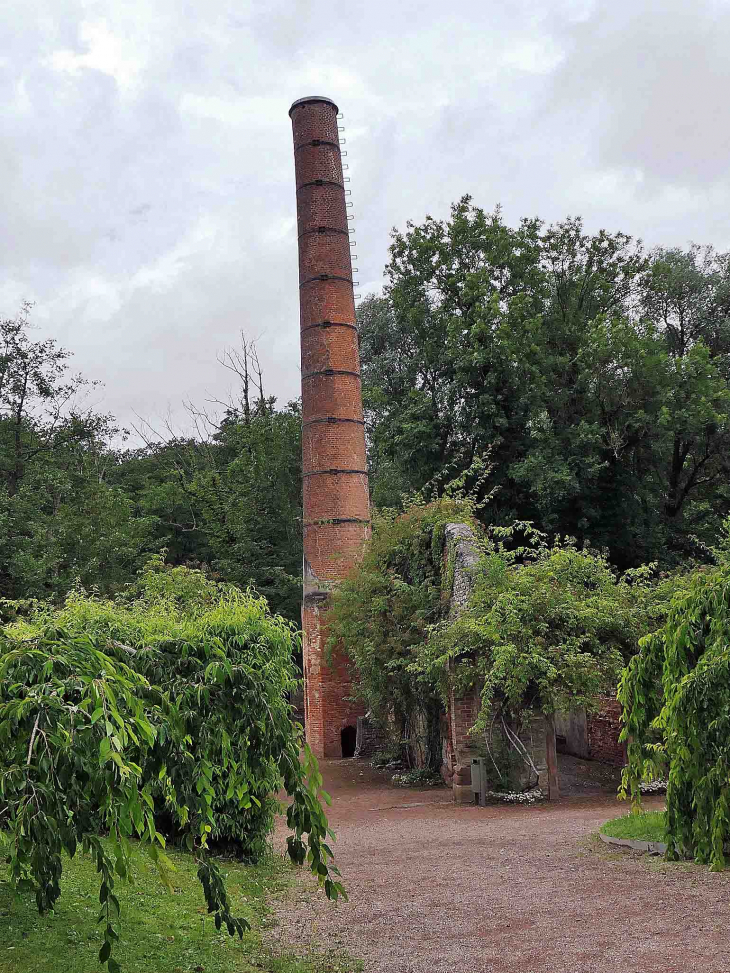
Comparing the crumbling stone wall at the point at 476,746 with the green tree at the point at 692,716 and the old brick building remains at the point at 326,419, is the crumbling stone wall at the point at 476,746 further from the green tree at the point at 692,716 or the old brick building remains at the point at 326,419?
the green tree at the point at 692,716

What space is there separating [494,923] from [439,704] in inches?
394

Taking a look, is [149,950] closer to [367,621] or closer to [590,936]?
[590,936]

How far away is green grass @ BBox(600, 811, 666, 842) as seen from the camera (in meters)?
9.96

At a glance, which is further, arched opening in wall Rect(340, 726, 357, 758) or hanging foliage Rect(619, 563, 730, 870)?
arched opening in wall Rect(340, 726, 357, 758)

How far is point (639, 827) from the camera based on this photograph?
1044 centimetres

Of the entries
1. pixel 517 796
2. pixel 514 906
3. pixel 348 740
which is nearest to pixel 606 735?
pixel 517 796

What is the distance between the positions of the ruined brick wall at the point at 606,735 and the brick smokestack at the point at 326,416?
5585mm

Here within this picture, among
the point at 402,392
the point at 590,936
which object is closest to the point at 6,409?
the point at 402,392

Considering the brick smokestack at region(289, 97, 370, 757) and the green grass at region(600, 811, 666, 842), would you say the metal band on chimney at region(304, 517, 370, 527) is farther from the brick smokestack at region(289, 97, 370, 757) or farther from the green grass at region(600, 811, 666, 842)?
the green grass at region(600, 811, 666, 842)

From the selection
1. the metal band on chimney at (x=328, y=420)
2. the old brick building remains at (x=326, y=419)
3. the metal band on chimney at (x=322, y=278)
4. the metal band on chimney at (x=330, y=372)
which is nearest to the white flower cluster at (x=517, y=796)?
the old brick building remains at (x=326, y=419)

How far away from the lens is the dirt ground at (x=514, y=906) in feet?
21.2

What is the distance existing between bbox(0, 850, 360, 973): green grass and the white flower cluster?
23.1 ft

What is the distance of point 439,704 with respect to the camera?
17484 millimetres

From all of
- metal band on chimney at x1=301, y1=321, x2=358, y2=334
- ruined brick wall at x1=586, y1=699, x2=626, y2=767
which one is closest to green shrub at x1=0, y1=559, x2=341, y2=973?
ruined brick wall at x1=586, y1=699, x2=626, y2=767
